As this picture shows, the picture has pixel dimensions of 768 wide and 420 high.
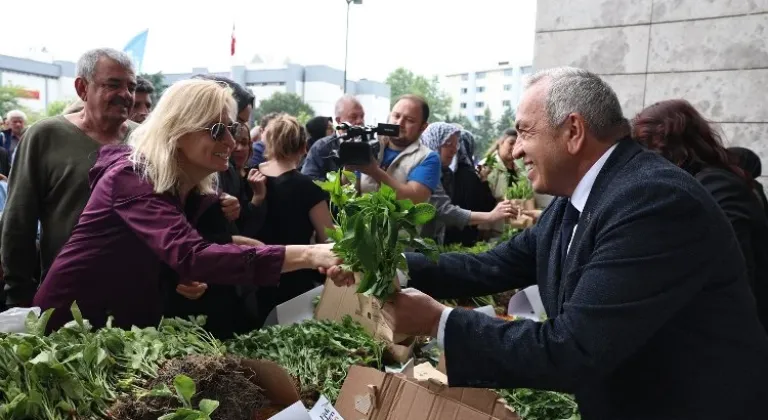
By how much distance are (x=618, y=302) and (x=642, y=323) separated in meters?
0.07

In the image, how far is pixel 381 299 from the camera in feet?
5.30

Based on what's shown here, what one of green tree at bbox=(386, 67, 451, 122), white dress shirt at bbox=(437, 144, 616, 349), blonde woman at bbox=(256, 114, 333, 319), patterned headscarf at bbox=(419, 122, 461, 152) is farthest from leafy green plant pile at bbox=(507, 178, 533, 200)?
white dress shirt at bbox=(437, 144, 616, 349)

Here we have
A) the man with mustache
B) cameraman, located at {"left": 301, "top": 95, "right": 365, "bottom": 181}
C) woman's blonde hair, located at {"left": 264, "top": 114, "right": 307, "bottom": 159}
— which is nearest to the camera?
the man with mustache

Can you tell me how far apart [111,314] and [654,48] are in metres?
4.69

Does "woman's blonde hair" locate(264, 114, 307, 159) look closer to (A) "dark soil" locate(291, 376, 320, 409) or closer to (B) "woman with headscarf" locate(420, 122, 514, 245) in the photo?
(B) "woman with headscarf" locate(420, 122, 514, 245)

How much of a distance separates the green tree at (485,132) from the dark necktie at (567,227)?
4.68 meters

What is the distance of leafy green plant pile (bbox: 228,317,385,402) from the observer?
215 cm

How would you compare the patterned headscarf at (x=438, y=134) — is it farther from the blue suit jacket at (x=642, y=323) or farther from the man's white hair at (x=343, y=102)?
the blue suit jacket at (x=642, y=323)

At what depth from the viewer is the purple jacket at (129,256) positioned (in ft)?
6.37

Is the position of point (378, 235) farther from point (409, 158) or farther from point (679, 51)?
point (679, 51)

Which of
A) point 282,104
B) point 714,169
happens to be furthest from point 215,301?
point 282,104

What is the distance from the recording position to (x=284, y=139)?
3.54 m

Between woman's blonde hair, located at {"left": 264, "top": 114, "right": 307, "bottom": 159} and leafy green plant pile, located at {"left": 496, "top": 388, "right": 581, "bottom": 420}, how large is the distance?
1.96 m

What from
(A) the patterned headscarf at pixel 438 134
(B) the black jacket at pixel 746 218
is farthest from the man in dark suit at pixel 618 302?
(A) the patterned headscarf at pixel 438 134
